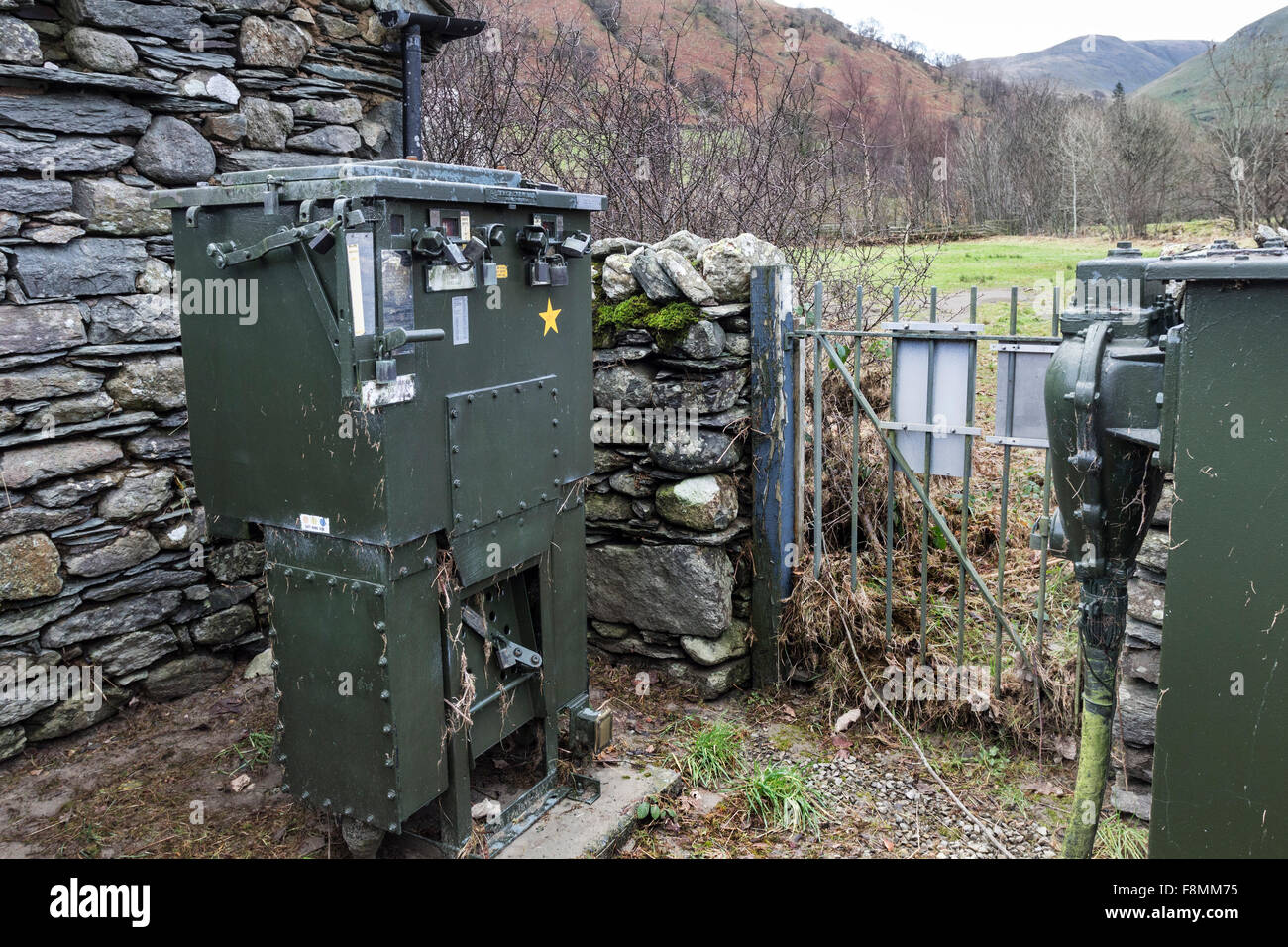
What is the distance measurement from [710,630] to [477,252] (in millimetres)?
2344

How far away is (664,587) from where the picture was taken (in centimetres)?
470

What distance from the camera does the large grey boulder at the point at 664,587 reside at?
15.1 ft

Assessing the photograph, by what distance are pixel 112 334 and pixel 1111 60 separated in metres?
90.7

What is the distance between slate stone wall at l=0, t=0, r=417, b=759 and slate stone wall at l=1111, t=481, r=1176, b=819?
12.8 ft

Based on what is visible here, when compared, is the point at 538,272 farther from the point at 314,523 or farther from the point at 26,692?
the point at 26,692

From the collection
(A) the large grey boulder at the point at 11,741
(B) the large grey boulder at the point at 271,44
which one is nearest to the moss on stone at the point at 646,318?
(B) the large grey boulder at the point at 271,44

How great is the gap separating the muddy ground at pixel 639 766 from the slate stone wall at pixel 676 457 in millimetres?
391

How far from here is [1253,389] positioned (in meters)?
1.73

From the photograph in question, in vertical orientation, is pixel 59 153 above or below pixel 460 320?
above

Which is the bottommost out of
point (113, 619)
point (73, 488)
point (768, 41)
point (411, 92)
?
point (113, 619)

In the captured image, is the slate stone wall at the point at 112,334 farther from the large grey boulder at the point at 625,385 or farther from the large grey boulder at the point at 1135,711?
the large grey boulder at the point at 1135,711

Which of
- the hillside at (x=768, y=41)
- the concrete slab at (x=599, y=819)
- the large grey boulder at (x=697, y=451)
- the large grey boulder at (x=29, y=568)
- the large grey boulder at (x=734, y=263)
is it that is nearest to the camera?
the concrete slab at (x=599, y=819)

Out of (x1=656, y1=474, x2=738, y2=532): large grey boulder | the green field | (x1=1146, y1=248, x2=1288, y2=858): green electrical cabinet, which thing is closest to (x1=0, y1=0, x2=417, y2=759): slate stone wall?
(x1=656, y1=474, x2=738, y2=532): large grey boulder

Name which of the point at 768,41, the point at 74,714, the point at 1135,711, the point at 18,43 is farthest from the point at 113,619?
the point at 768,41
